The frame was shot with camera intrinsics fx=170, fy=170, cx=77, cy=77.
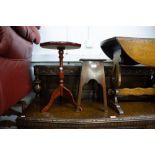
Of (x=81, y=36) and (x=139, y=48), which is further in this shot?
(x=81, y=36)

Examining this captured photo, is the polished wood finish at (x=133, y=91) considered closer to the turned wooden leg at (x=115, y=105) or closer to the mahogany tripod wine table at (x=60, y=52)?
the turned wooden leg at (x=115, y=105)

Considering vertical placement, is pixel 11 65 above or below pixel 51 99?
above

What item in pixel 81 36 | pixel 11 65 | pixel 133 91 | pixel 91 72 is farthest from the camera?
pixel 81 36

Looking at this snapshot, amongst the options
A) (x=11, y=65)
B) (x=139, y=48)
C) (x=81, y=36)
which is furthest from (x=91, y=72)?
(x=81, y=36)

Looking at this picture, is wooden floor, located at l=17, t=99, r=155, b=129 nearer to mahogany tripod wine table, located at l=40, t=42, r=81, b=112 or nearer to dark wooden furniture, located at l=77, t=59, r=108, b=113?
mahogany tripod wine table, located at l=40, t=42, r=81, b=112

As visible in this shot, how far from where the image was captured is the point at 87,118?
1.30 m

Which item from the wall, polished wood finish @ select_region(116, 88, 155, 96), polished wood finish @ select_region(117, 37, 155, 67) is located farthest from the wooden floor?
the wall

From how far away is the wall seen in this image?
2279 mm

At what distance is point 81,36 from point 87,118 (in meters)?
1.34

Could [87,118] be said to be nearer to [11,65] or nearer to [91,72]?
[91,72]

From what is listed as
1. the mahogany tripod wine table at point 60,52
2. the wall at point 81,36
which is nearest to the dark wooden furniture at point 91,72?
the mahogany tripod wine table at point 60,52

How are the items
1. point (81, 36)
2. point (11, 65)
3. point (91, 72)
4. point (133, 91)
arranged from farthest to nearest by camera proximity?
point (81, 36) → point (133, 91) → point (91, 72) → point (11, 65)
